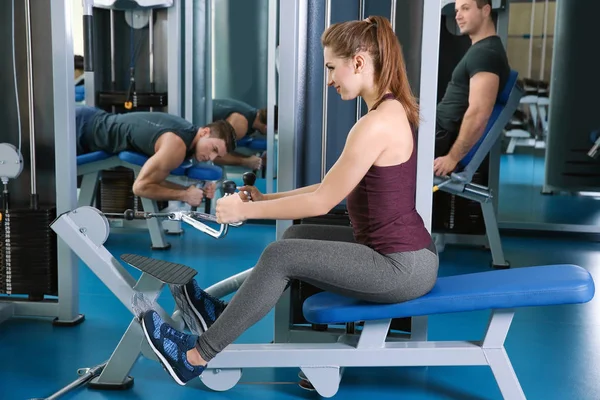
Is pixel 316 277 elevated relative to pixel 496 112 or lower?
lower

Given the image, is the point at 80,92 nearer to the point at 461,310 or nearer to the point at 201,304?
the point at 201,304

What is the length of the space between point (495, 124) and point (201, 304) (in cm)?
241

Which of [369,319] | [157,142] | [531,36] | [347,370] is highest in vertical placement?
[531,36]

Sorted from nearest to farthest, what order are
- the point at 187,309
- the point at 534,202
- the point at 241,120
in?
1. the point at 187,309
2. the point at 241,120
3. the point at 534,202

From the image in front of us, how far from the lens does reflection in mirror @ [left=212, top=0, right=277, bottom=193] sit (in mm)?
5262

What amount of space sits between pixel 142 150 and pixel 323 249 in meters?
2.67

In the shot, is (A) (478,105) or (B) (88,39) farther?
(A) (478,105)

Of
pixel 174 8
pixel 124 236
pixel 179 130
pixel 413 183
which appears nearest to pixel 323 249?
A: pixel 413 183

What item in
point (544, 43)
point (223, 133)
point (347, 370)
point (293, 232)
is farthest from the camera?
point (544, 43)

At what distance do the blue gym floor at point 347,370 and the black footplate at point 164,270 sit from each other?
1.37 feet

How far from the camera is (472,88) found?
13.5 feet

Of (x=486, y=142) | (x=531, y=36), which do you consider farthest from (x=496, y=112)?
(x=531, y=36)

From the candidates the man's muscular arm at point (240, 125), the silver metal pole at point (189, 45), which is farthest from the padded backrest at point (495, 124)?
the silver metal pole at point (189, 45)

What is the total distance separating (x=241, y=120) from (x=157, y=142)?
1.09 m
